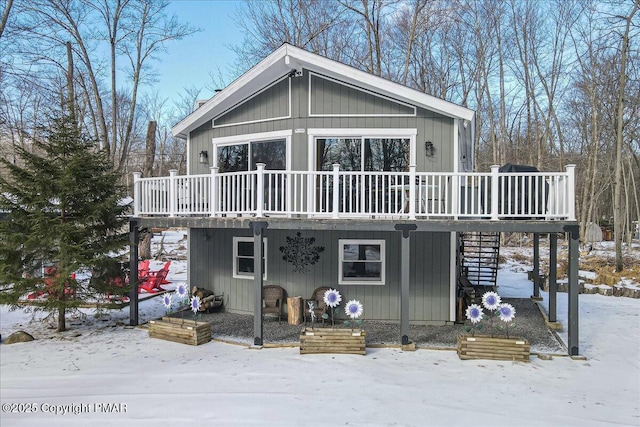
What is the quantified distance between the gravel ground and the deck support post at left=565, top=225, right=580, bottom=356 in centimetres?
30

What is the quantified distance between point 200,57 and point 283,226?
18.7 m

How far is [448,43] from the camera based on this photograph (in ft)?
85.8

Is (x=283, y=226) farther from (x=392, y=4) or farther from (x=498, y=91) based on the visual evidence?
(x=498, y=91)

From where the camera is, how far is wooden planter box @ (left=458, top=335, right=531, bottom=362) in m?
6.61

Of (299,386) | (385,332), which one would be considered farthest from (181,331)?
(385,332)

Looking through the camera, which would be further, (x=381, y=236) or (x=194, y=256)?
(x=194, y=256)

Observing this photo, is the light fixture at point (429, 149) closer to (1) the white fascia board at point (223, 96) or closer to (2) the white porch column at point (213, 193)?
(1) the white fascia board at point (223, 96)

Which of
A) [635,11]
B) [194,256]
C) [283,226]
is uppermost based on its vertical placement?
[635,11]

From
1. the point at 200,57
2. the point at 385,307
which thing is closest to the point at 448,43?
the point at 200,57

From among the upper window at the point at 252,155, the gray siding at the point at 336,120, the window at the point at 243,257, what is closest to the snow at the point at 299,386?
the window at the point at 243,257

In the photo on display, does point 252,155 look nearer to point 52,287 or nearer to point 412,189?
point 412,189

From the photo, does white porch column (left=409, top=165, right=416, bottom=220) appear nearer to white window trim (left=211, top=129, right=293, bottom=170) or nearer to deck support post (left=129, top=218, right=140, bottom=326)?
white window trim (left=211, top=129, right=293, bottom=170)

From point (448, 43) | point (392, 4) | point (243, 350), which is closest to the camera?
point (243, 350)

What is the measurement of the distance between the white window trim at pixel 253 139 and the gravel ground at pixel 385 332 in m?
3.57
